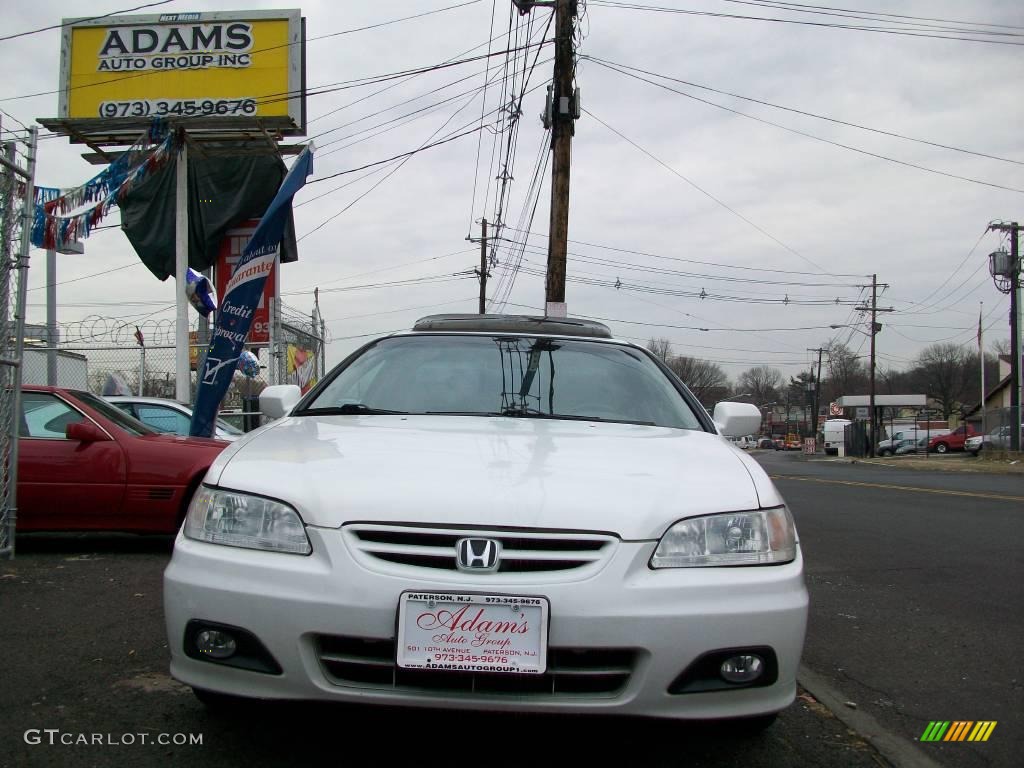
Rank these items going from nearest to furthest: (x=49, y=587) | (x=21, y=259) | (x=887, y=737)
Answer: (x=887, y=737) → (x=49, y=587) → (x=21, y=259)

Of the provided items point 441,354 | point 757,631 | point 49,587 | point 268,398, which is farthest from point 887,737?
point 49,587

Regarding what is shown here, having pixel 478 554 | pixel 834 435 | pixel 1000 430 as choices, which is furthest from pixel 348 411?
pixel 834 435

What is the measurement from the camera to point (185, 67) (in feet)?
50.4

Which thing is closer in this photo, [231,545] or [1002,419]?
[231,545]

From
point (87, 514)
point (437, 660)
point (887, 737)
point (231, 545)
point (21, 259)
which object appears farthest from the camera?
point (87, 514)

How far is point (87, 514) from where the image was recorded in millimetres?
6270

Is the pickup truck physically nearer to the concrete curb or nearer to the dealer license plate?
the concrete curb

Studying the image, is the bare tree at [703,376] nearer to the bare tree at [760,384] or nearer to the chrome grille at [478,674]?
the bare tree at [760,384]

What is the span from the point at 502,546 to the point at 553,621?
25cm

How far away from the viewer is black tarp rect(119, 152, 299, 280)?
52.7 ft

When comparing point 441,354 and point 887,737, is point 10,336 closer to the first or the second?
point 441,354

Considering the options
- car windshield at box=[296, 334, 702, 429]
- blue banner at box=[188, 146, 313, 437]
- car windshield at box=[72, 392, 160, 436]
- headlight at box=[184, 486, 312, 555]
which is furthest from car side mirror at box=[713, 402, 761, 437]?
blue banner at box=[188, 146, 313, 437]

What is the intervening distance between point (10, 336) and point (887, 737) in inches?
227

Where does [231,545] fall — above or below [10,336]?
below
